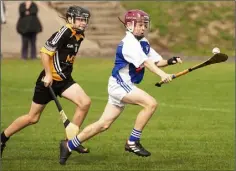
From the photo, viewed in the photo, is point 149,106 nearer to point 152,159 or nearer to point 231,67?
point 152,159

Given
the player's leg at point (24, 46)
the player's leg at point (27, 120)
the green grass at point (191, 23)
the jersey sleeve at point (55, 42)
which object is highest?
the jersey sleeve at point (55, 42)

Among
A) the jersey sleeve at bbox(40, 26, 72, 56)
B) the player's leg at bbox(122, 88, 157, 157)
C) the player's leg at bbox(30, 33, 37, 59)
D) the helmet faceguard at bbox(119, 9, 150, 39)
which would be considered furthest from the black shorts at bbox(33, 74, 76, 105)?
the player's leg at bbox(30, 33, 37, 59)

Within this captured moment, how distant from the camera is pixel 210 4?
37406 mm

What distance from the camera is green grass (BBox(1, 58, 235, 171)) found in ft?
39.0

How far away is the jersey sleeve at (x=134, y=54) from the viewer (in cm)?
1145

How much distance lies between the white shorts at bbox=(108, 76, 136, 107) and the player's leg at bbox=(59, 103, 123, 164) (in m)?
0.07

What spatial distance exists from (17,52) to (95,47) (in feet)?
9.08

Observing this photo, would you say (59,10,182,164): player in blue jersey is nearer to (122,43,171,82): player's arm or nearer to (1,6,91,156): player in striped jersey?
(122,43,171,82): player's arm

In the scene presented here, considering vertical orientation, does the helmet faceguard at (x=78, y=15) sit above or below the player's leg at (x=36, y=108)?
above

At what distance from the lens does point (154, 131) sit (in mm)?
14906

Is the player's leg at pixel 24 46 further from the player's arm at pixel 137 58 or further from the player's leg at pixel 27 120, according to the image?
the player's arm at pixel 137 58

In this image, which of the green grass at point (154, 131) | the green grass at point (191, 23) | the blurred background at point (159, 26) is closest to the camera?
the green grass at point (154, 131)

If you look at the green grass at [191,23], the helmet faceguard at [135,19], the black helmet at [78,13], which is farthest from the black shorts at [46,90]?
the green grass at [191,23]

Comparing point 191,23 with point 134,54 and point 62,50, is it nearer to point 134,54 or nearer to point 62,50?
point 62,50
